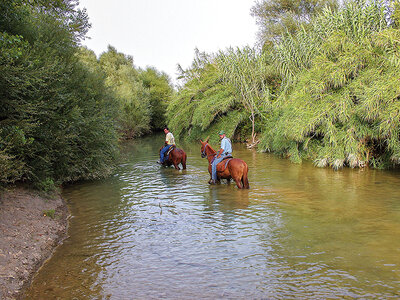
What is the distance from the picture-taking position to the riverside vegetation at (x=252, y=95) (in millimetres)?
9055

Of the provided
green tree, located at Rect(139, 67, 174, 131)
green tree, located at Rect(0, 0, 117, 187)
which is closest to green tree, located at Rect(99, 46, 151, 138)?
green tree, located at Rect(139, 67, 174, 131)

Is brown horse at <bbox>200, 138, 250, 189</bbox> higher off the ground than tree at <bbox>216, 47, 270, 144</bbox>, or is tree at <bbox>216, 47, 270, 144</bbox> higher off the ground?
tree at <bbox>216, 47, 270, 144</bbox>

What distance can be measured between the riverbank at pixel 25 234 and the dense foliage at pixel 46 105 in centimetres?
66

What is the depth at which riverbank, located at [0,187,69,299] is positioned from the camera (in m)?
5.46

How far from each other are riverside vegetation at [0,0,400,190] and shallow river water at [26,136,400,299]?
200cm

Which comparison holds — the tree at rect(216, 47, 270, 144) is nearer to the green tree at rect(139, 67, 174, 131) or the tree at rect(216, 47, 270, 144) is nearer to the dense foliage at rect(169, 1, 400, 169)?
the dense foliage at rect(169, 1, 400, 169)

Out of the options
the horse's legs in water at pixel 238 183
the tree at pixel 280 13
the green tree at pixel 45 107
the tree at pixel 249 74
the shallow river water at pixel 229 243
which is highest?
the tree at pixel 280 13

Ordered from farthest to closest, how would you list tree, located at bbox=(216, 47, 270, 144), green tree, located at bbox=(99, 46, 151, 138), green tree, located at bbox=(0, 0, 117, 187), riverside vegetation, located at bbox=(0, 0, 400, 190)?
green tree, located at bbox=(99, 46, 151, 138) → tree, located at bbox=(216, 47, 270, 144) → riverside vegetation, located at bbox=(0, 0, 400, 190) → green tree, located at bbox=(0, 0, 117, 187)

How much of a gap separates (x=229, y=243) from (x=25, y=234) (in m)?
4.22

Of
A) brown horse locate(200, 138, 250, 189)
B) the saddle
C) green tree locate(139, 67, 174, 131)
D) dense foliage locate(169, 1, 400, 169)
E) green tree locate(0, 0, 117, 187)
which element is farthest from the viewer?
green tree locate(139, 67, 174, 131)

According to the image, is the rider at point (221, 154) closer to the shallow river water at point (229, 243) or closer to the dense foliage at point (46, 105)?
the shallow river water at point (229, 243)

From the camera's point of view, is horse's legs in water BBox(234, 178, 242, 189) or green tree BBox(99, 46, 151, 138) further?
green tree BBox(99, 46, 151, 138)

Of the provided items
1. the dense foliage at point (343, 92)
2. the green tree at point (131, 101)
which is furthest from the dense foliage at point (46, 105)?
the green tree at point (131, 101)

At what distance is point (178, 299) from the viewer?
199 inches
